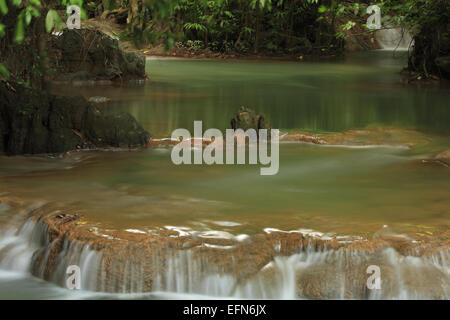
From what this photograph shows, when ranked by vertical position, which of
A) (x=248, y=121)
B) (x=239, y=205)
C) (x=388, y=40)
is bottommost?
(x=239, y=205)

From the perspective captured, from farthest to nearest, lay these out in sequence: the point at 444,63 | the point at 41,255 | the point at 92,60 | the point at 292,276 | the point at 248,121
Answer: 1. the point at 444,63
2. the point at 92,60
3. the point at 248,121
4. the point at 41,255
5. the point at 292,276

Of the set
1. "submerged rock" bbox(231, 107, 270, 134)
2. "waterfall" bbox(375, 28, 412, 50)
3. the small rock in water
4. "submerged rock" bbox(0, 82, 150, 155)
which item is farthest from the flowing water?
"waterfall" bbox(375, 28, 412, 50)

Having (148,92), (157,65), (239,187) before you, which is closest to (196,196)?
(239,187)

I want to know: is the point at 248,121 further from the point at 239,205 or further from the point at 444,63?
the point at 444,63

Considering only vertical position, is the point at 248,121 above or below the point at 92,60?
below

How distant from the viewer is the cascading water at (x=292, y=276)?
17.2 ft

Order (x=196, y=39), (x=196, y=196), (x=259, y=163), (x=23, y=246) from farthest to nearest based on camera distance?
(x=196, y=39), (x=259, y=163), (x=196, y=196), (x=23, y=246)

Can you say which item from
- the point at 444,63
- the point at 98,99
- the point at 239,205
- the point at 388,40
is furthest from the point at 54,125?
the point at 388,40

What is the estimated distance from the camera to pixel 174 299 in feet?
17.3

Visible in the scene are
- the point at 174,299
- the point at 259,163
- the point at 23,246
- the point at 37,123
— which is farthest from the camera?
the point at 37,123

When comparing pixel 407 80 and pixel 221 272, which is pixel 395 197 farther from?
pixel 407 80

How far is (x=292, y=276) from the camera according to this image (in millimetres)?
5336

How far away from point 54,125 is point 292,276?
4769mm

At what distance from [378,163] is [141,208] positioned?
336cm
